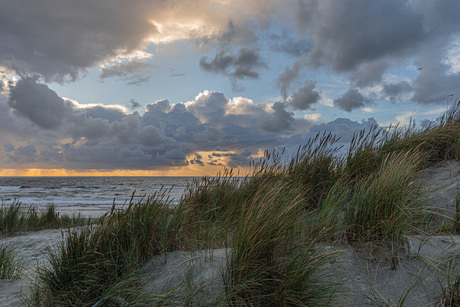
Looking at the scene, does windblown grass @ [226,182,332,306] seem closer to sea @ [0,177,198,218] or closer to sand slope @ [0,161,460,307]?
sand slope @ [0,161,460,307]

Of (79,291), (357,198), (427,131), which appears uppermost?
(427,131)

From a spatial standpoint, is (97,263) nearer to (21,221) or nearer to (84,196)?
(21,221)

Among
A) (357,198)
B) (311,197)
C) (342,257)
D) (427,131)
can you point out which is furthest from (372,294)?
(427,131)

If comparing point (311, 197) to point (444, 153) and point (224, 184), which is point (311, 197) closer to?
point (224, 184)

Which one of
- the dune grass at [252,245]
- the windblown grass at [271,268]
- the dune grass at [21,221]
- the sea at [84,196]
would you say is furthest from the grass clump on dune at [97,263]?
the dune grass at [21,221]

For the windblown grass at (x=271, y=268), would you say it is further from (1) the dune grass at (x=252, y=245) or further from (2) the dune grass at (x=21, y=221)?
(2) the dune grass at (x=21, y=221)

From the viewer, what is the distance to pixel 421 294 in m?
2.50

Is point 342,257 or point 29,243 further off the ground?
point 342,257

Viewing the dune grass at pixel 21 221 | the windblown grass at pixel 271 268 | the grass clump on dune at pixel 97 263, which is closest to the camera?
the windblown grass at pixel 271 268

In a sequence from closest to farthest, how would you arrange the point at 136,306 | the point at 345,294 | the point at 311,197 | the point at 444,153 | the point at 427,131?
the point at 136,306
the point at 345,294
the point at 311,197
the point at 444,153
the point at 427,131

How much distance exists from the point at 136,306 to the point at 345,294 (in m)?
1.87

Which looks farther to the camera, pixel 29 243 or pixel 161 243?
pixel 29 243

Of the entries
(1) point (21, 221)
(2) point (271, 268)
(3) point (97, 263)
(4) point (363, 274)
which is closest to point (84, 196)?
(1) point (21, 221)

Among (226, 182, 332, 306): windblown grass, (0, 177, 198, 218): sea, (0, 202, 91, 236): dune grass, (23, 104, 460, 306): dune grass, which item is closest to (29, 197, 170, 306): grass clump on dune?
(23, 104, 460, 306): dune grass
